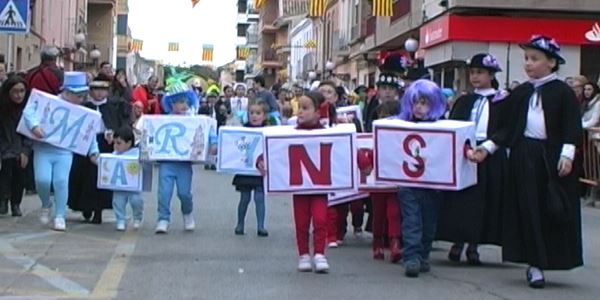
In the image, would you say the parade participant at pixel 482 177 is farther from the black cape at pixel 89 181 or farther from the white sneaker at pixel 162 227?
the black cape at pixel 89 181

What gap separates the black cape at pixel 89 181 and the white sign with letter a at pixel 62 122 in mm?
720

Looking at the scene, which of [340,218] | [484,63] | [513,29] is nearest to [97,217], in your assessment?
[340,218]

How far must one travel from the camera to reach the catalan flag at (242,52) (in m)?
134

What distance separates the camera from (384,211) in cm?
1196

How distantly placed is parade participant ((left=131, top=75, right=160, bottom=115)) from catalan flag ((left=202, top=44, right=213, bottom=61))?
79.4m

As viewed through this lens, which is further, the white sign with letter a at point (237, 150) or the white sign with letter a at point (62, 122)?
the white sign with letter a at point (237, 150)

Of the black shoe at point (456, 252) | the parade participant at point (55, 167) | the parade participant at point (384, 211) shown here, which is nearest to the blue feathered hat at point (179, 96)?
the parade participant at point (55, 167)

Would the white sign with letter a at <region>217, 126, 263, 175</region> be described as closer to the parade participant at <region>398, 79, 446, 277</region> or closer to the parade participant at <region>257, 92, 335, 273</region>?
the parade participant at <region>257, 92, 335, 273</region>

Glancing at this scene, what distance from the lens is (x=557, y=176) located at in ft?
33.7

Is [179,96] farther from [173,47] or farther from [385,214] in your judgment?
[173,47]

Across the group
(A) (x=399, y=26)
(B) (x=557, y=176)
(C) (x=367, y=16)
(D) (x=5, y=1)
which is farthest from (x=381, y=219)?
(C) (x=367, y=16)

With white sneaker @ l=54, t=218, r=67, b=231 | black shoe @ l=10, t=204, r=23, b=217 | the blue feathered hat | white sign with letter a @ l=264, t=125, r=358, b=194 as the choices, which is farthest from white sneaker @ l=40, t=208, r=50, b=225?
white sign with letter a @ l=264, t=125, r=358, b=194

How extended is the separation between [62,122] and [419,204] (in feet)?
15.0

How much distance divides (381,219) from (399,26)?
29.8m
